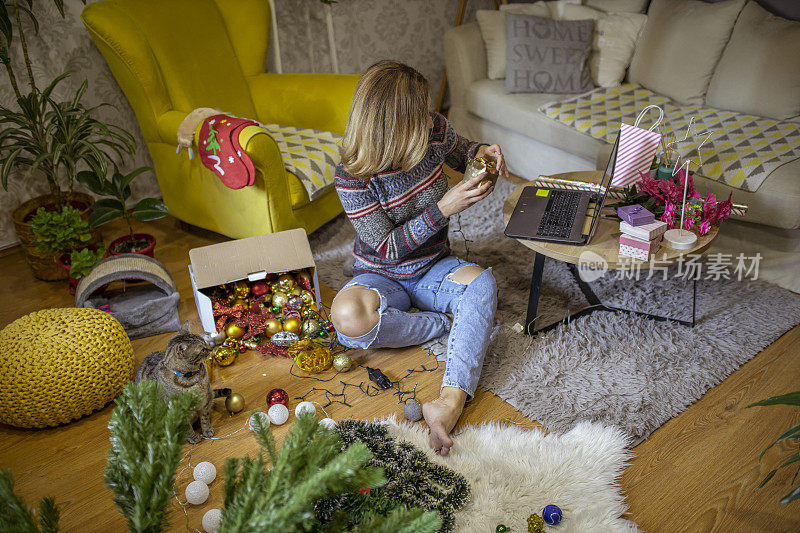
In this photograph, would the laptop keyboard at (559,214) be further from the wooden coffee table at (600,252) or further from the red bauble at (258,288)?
the red bauble at (258,288)

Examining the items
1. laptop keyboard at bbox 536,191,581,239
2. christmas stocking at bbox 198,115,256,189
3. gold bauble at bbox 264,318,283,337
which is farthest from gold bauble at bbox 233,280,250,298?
laptop keyboard at bbox 536,191,581,239

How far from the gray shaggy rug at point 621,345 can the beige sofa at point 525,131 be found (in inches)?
13.5

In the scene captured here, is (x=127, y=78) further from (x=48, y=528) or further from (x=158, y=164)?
(x=48, y=528)

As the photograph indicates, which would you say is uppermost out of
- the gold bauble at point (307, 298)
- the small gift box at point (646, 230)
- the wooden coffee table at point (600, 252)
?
the small gift box at point (646, 230)

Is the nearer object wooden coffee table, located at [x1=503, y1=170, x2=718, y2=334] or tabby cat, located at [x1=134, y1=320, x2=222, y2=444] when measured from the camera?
tabby cat, located at [x1=134, y1=320, x2=222, y2=444]

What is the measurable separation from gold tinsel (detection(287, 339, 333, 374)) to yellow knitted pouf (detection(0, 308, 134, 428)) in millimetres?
506

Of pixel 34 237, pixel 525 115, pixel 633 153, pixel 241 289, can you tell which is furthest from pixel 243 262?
pixel 525 115

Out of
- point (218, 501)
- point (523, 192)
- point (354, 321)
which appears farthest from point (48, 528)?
point (523, 192)

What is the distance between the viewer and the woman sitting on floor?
161cm

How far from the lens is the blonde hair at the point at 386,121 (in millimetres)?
1600

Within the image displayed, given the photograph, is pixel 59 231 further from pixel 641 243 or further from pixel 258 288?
pixel 641 243

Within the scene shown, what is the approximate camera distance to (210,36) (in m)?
2.61

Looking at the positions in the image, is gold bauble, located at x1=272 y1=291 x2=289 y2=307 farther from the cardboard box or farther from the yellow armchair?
the yellow armchair

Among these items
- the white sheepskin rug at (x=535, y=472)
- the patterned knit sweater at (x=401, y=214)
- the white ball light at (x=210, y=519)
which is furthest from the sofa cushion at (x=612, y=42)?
the white ball light at (x=210, y=519)
